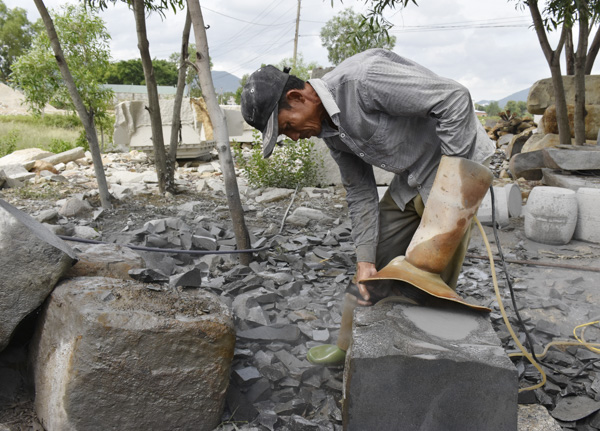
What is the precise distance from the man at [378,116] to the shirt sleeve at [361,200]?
4 centimetres

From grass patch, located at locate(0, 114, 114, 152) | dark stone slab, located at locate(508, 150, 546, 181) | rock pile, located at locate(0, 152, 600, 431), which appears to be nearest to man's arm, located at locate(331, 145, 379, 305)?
rock pile, located at locate(0, 152, 600, 431)

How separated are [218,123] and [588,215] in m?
4.13

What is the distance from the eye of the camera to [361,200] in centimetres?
266

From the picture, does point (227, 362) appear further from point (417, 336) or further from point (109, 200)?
point (109, 200)

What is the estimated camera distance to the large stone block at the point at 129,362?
1.97 m

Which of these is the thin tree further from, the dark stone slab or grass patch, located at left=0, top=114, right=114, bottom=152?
grass patch, located at left=0, top=114, right=114, bottom=152

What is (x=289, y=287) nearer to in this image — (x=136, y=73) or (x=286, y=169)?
(x=286, y=169)

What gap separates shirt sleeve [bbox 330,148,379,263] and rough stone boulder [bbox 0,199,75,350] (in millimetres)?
1439

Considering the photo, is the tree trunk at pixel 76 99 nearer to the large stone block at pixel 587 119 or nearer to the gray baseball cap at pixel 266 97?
the gray baseball cap at pixel 266 97

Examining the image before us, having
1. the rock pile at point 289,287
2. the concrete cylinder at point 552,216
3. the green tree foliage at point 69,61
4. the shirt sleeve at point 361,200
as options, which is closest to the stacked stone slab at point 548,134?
the rock pile at point 289,287

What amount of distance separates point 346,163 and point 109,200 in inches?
176

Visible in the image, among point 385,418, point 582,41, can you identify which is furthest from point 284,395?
point 582,41

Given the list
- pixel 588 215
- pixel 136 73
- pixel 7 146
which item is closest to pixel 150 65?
pixel 588 215

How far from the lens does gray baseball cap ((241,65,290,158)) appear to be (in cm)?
211
